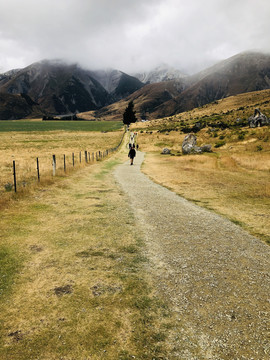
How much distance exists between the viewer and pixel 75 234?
7.62 meters

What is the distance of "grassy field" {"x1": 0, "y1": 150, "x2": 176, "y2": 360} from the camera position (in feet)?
11.3

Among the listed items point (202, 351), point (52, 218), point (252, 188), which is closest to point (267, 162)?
point (252, 188)

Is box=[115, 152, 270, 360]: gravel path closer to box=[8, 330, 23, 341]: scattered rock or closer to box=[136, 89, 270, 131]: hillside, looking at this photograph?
box=[8, 330, 23, 341]: scattered rock

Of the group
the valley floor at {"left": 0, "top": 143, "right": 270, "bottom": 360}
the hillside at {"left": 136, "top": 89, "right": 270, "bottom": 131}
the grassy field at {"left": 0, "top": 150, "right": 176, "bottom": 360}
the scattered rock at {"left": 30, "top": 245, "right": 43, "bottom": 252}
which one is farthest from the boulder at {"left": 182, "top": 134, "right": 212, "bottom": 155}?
the scattered rock at {"left": 30, "top": 245, "right": 43, "bottom": 252}

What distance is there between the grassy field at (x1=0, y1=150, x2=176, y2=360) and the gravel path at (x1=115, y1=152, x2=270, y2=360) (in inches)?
13.5

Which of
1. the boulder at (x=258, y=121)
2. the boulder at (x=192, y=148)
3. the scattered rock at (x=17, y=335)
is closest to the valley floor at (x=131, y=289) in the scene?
the scattered rock at (x=17, y=335)

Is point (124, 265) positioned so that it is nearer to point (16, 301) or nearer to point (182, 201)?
point (16, 301)

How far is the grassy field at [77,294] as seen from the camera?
11.3 ft

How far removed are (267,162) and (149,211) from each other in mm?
20639

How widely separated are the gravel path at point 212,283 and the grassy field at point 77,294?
0.34 metres

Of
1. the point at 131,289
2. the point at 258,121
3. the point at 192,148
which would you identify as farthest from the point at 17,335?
the point at 258,121

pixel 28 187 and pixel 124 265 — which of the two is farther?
pixel 28 187

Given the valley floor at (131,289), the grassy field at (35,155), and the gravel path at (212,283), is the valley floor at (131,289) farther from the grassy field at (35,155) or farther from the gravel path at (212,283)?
the grassy field at (35,155)

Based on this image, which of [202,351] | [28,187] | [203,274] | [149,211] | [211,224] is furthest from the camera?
[28,187]
